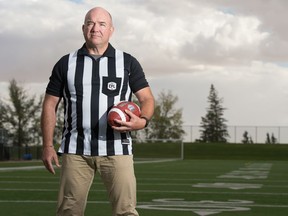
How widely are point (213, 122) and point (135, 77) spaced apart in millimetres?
91171

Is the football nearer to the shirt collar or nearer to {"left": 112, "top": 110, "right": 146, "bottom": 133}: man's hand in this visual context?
{"left": 112, "top": 110, "right": 146, "bottom": 133}: man's hand

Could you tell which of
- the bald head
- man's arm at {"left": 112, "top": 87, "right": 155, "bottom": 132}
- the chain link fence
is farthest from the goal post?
the bald head

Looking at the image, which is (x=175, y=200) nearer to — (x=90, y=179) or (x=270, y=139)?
(x=90, y=179)

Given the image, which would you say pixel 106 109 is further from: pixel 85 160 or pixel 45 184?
pixel 45 184

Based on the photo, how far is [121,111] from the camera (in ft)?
15.9

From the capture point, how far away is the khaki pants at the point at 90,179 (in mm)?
4973

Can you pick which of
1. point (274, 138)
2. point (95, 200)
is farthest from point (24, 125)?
point (95, 200)

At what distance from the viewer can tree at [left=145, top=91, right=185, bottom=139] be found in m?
79.9

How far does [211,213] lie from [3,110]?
2040 inches

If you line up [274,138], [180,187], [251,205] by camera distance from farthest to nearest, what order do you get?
[274,138], [180,187], [251,205]

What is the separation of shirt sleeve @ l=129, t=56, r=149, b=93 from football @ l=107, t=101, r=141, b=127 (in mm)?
251

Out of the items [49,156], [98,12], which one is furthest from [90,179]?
[98,12]

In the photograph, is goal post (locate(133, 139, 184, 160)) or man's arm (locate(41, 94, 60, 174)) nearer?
man's arm (locate(41, 94, 60, 174))

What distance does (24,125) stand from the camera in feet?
198
